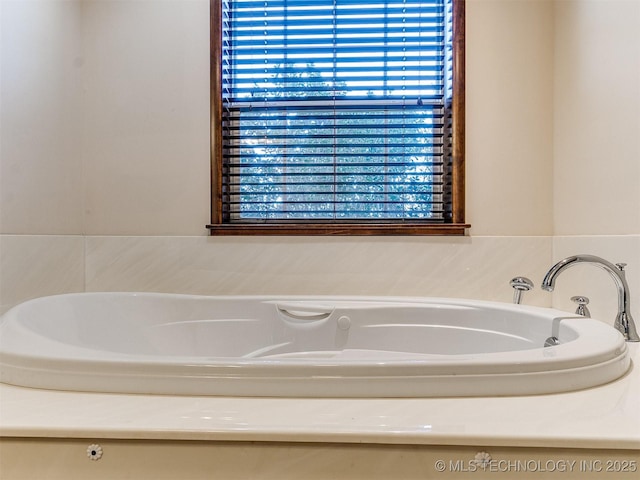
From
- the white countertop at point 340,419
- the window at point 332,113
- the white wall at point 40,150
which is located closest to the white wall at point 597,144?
the window at point 332,113

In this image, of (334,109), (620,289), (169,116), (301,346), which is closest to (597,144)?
(620,289)

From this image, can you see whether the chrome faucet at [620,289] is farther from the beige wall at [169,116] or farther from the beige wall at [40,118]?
the beige wall at [40,118]

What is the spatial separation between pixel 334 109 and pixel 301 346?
3.35ft

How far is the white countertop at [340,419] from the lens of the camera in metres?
0.58

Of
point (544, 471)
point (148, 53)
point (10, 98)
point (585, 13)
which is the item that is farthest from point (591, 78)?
point (10, 98)

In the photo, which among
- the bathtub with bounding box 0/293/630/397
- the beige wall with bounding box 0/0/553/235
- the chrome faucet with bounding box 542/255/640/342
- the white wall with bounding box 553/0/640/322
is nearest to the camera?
the bathtub with bounding box 0/293/630/397

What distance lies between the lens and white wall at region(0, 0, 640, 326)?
1.59m

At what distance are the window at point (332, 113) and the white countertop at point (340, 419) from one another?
1.03 meters

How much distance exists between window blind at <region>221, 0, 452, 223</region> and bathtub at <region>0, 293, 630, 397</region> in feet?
1.44

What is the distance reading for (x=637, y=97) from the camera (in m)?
1.15

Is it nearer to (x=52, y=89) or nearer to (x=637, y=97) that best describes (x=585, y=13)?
(x=637, y=97)

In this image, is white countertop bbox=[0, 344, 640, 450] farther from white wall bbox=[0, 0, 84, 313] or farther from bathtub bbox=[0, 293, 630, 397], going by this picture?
white wall bbox=[0, 0, 84, 313]

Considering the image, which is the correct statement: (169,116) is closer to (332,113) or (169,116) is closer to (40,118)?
(40,118)

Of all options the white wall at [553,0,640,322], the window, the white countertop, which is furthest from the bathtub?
the window
